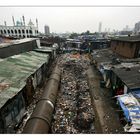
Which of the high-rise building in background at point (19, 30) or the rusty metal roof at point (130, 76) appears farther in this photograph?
the high-rise building in background at point (19, 30)

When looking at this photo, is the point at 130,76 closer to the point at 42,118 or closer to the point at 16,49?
the point at 42,118

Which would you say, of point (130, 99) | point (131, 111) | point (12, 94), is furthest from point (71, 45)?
point (131, 111)

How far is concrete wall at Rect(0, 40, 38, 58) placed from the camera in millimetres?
13566

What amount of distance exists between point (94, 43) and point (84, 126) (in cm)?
3005

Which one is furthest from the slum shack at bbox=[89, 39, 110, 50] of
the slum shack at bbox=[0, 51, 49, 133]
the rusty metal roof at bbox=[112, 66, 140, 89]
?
the slum shack at bbox=[0, 51, 49, 133]

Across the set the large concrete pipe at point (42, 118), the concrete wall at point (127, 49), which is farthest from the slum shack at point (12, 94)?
the concrete wall at point (127, 49)

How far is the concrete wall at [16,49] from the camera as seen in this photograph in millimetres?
13566

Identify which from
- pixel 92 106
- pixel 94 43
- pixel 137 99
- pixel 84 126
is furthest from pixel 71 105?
pixel 94 43

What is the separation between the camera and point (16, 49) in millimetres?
15906

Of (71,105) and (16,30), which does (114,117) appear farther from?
(16,30)

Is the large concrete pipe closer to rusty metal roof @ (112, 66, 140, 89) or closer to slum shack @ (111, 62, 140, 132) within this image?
slum shack @ (111, 62, 140, 132)

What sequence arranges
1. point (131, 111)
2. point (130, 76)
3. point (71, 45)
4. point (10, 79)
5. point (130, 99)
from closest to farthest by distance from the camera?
point (131, 111) < point (130, 99) < point (10, 79) < point (130, 76) < point (71, 45)

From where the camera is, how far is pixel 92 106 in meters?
11.0

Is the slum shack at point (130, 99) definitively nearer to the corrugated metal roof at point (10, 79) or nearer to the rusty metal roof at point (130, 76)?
the rusty metal roof at point (130, 76)
